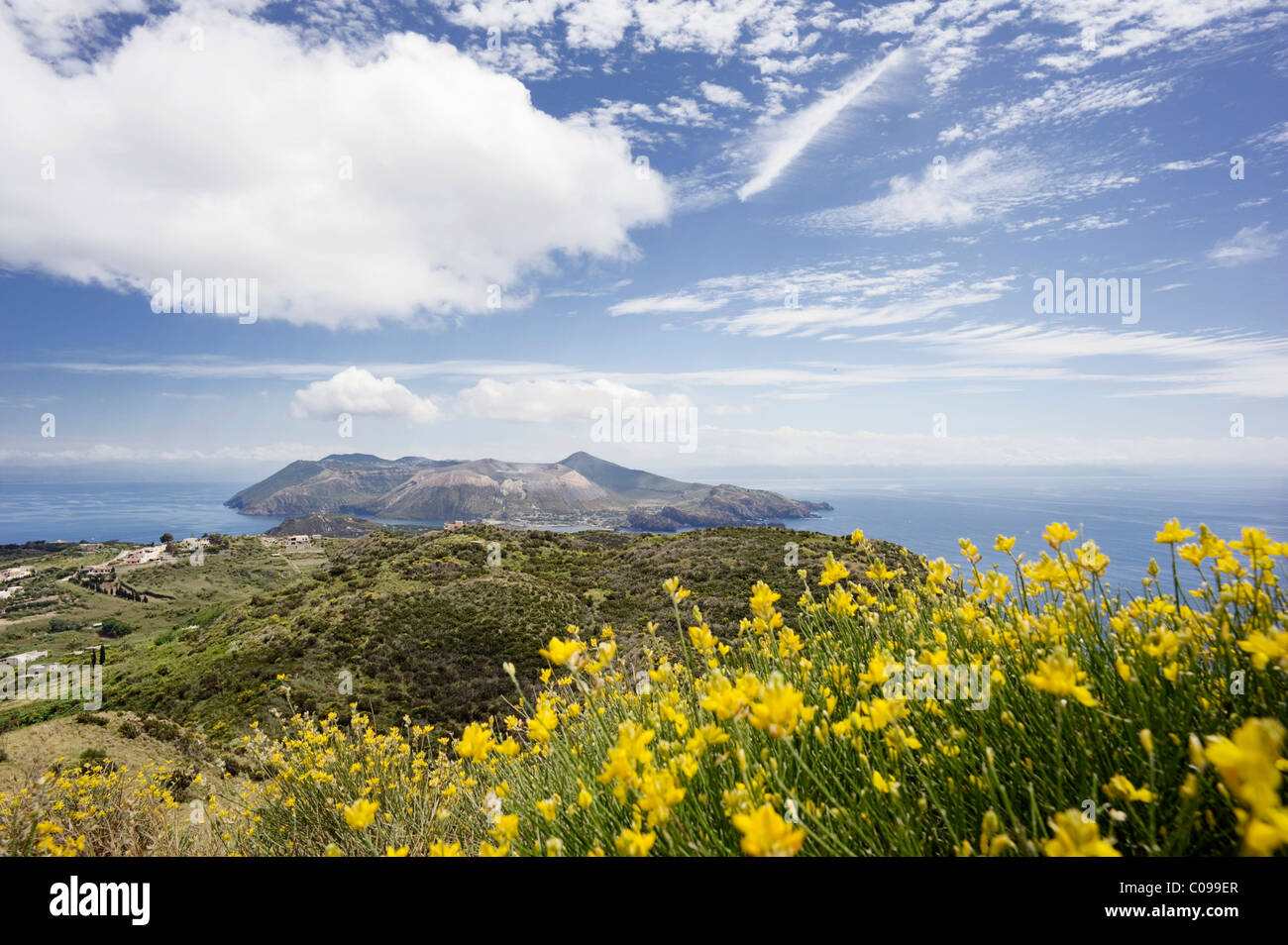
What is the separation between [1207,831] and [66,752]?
19.2 meters

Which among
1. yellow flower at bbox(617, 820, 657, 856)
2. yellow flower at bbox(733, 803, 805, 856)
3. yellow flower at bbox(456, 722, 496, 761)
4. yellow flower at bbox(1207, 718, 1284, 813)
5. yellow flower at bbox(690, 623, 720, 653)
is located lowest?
yellow flower at bbox(456, 722, 496, 761)

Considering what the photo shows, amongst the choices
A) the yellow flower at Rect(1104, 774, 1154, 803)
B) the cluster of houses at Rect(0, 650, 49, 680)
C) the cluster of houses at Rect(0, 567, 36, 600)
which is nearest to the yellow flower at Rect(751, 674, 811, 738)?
the yellow flower at Rect(1104, 774, 1154, 803)

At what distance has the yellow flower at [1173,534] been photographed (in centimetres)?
211

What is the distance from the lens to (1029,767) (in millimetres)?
1654

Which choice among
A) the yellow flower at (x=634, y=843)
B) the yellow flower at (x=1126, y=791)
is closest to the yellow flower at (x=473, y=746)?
the yellow flower at (x=634, y=843)

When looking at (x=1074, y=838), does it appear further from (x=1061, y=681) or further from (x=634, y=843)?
(x=634, y=843)

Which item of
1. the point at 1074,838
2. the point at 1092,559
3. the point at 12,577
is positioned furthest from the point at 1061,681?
the point at 12,577

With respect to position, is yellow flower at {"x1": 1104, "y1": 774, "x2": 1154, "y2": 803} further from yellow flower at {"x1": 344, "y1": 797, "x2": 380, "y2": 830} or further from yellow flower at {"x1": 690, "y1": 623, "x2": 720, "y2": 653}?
yellow flower at {"x1": 344, "y1": 797, "x2": 380, "y2": 830}

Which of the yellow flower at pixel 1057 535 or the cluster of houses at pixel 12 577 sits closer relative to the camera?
the yellow flower at pixel 1057 535

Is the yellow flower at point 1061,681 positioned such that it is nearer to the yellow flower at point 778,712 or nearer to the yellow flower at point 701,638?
the yellow flower at point 778,712

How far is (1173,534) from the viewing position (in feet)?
7.02

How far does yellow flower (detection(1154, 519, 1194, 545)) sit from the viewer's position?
2113 millimetres
